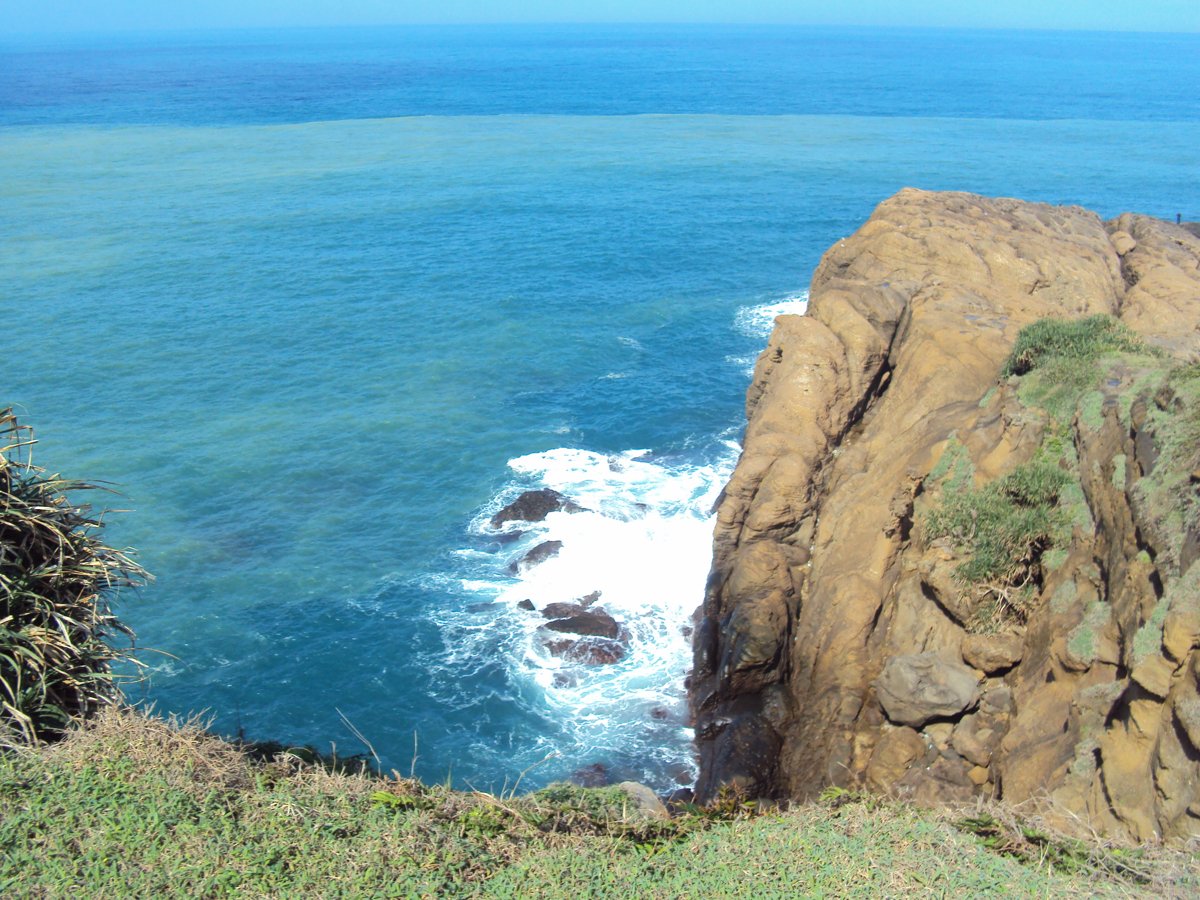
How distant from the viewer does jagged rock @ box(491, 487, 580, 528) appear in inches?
1366

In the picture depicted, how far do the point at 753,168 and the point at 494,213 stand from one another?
26.7 meters

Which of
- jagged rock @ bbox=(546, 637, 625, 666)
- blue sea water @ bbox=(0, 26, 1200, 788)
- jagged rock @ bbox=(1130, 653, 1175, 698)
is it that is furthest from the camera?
jagged rock @ bbox=(546, 637, 625, 666)

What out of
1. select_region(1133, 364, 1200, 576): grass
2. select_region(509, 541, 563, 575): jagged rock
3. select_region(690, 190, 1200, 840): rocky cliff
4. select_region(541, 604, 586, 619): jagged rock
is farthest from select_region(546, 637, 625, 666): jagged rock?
select_region(1133, 364, 1200, 576): grass

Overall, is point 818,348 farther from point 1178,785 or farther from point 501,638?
point 1178,785

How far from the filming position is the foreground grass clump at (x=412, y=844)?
9930mm

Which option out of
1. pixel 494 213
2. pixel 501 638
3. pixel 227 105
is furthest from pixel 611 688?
pixel 227 105

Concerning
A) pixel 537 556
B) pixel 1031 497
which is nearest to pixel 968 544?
pixel 1031 497

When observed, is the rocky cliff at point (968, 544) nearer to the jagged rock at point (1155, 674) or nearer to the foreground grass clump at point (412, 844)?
the jagged rock at point (1155, 674)

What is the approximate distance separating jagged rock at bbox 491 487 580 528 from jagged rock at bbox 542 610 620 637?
6.06 metres

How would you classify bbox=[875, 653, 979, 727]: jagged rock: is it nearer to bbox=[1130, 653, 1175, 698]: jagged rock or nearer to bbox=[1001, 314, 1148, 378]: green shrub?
bbox=[1130, 653, 1175, 698]: jagged rock

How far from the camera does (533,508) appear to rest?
34.9 metres

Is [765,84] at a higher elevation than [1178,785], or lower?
higher

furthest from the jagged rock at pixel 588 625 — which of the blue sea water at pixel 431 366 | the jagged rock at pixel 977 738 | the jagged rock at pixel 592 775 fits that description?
the jagged rock at pixel 977 738

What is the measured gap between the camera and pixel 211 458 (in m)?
38.3
